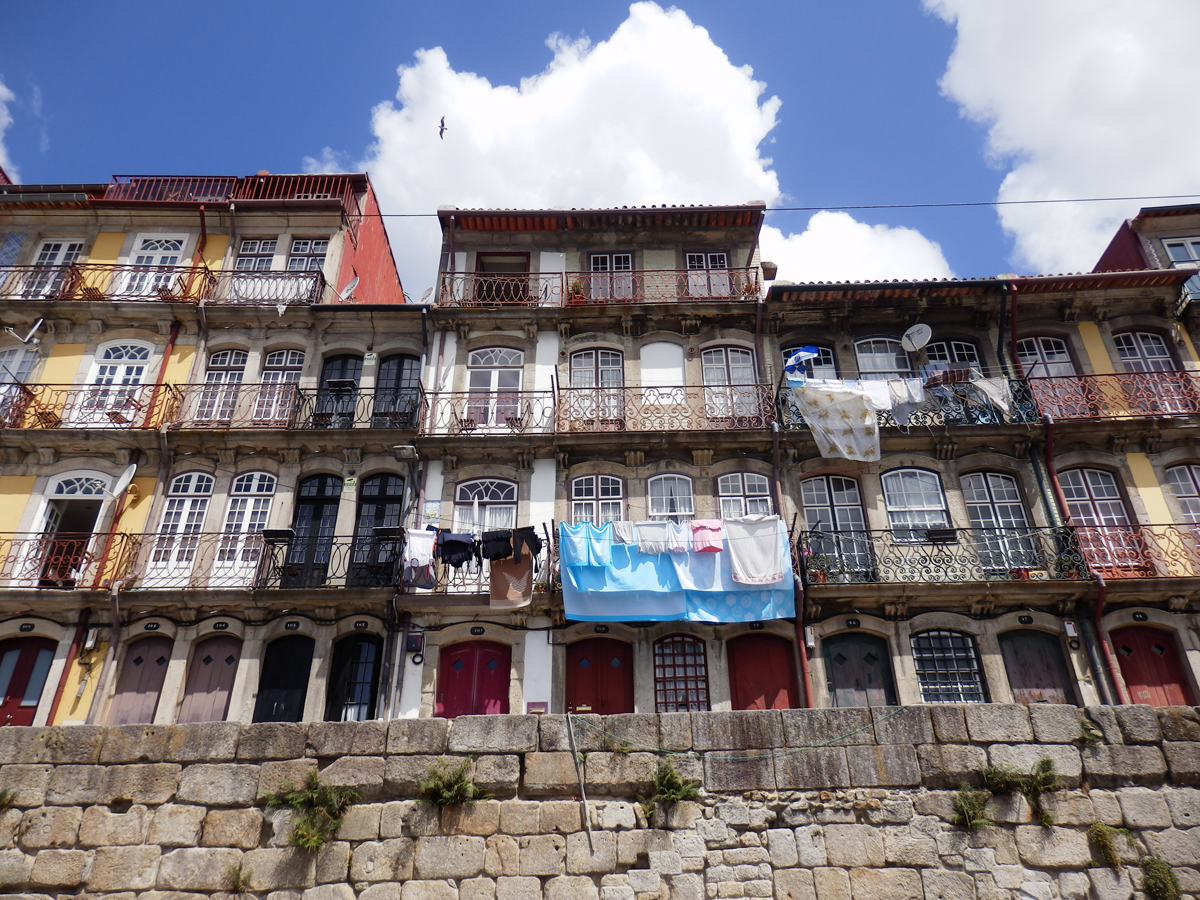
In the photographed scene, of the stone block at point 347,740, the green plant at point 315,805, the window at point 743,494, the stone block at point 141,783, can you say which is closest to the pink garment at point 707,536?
the window at point 743,494

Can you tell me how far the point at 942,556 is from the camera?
43.4 ft

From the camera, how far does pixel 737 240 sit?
16.9 meters

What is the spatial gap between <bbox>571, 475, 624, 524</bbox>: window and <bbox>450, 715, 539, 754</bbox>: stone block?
6.47 meters

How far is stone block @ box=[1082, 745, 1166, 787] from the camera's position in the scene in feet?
23.4

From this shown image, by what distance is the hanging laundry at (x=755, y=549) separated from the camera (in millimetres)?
12281

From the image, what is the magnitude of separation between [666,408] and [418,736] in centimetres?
891

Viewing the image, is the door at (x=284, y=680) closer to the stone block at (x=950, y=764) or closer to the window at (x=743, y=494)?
the window at (x=743, y=494)

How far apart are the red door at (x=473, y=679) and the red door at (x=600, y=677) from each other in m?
1.12

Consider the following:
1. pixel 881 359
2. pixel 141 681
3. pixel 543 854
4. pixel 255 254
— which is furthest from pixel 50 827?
pixel 881 359

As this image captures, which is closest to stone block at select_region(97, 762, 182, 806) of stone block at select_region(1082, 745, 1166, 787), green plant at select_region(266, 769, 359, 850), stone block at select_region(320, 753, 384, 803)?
green plant at select_region(266, 769, 359, 850)

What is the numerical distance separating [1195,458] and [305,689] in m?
17.1

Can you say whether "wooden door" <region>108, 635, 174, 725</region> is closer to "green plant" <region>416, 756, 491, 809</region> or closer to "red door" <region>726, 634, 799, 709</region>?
"green plant" <region>416, 756, 491, 809</region>

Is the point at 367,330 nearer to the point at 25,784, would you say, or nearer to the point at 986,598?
the point at 25,784

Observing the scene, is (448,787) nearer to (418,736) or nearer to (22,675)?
(418,736)
